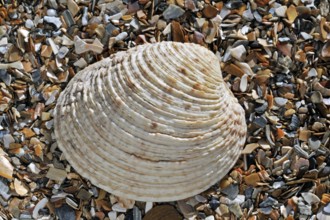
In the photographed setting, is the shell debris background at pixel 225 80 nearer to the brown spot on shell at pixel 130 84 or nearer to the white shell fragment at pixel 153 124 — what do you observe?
the white shell fragment at pixel 153 124

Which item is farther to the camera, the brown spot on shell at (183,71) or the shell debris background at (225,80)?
the shell debris background at (225,80)

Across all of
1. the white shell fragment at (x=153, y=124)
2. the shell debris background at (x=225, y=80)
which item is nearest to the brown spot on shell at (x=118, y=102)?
the white shell fragment at (x=153, y=124)

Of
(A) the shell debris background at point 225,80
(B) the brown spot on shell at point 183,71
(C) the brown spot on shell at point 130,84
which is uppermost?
(B) the brown spot on shell at point 183,71

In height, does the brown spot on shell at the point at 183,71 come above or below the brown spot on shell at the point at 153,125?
above

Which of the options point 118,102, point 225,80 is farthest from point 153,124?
point 225,80

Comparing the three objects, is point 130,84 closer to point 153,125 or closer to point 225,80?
point 153,125

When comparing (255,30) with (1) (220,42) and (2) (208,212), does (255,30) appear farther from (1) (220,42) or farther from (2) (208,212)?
(2) (208,212)

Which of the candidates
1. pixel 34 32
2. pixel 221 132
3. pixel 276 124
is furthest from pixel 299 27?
Answer: pixel 34 32

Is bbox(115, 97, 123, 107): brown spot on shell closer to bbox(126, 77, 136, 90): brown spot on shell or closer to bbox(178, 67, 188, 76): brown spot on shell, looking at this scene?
bbox(126, 77, 136, 90): brown spot on shell

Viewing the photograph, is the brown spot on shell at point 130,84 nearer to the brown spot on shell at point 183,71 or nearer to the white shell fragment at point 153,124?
the white shell fragment at point 153,124
